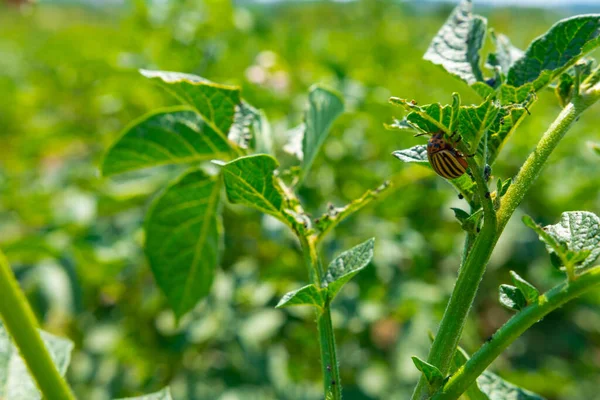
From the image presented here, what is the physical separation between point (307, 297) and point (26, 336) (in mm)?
221

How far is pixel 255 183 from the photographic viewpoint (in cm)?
61

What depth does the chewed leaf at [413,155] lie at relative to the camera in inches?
20.2

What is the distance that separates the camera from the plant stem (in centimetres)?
52

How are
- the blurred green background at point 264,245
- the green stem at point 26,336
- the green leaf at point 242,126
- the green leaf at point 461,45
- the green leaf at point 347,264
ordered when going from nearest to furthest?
the green stem at point 26,336
the green leaf at point 347,264
the green leaf at point 461,45
the green leaf at point 242,126
the blurred green background at point 264,245

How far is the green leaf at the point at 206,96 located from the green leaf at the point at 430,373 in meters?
0.42

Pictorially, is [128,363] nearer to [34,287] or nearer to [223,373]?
[223,373]

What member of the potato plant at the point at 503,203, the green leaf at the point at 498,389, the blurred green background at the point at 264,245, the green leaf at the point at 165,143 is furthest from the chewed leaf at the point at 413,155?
the blurred green background at the point at 264,245

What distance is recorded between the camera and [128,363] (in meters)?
2.15

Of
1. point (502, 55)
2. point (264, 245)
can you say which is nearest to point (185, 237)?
point (502, 55)

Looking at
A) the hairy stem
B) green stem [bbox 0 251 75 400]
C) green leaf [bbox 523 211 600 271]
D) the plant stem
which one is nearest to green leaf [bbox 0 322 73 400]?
green stem [bbox 0 251 75 400]

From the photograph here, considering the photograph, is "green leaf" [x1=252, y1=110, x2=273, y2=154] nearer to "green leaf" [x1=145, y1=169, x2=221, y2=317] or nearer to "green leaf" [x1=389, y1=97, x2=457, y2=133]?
"green leaf" [x1=145, y1=169, x2=221, y2=317]

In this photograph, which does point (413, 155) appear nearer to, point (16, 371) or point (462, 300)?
point (462, 300)

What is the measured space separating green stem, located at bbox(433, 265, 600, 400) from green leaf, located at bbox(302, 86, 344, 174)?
1.09 feet

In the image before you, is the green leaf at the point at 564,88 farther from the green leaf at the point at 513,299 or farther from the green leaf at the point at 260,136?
the green leaf at the point at 260,136
